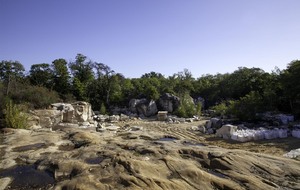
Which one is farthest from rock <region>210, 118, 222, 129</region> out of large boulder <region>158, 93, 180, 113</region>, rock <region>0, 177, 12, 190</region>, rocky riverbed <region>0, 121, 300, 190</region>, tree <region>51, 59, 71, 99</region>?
tree <region>51, 59, 71, 99</region>

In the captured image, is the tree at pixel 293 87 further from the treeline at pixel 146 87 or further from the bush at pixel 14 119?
the bush at pixel 14 119

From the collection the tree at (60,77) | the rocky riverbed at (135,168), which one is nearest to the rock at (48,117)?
the rocky riverbed at (135,168)

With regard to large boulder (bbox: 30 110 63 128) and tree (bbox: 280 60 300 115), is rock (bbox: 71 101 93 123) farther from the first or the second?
tree (bbox: 280 60 300 115)

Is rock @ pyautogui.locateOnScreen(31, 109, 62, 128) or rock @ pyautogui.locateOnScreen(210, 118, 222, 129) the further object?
rock @ pyautogui.locateOnScreen(210, 118, 222, 129)

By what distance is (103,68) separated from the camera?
22266 millimetres

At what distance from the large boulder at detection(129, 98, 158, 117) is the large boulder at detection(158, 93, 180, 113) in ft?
2.25

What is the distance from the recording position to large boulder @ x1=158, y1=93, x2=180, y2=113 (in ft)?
65.2

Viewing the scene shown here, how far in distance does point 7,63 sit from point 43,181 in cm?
1684

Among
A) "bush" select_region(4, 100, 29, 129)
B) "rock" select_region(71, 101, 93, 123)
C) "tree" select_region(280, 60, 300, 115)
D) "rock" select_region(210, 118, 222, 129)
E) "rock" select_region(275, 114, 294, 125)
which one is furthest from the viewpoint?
"tree" select_region(280, 60, 300, 115)

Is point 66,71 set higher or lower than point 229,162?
higher

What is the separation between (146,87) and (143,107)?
2557 millimetres

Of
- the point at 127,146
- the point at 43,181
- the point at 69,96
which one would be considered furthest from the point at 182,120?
the point at 43,181

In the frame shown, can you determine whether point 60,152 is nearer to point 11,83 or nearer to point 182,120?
point 11,83

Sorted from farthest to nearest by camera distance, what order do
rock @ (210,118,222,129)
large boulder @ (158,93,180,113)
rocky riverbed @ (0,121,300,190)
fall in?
large boulder @ (158,93,180,113) → rock @ (210,118,222,129) → rocky riverbed @ (0,121,300,190)
